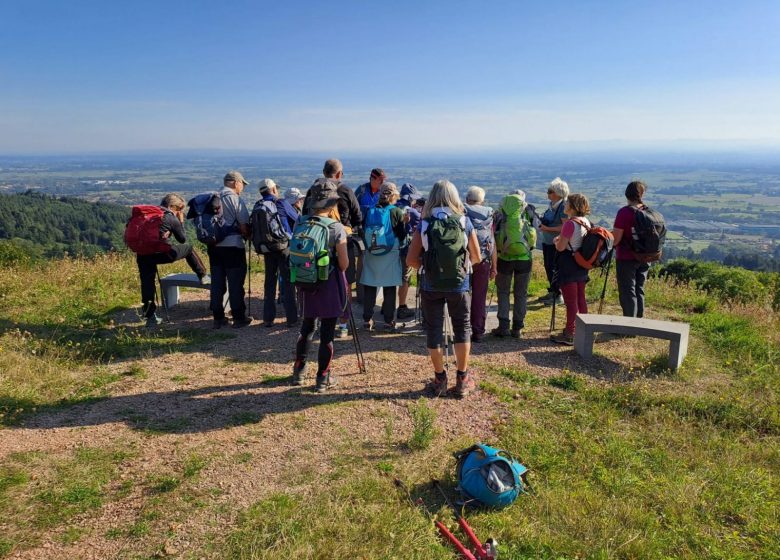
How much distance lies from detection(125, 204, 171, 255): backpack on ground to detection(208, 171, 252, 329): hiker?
0.75m

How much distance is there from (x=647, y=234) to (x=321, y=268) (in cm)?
442

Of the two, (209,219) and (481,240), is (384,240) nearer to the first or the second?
(481,240)

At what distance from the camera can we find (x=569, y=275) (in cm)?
651

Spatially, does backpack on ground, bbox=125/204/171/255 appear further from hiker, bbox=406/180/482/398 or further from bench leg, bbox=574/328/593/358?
bench leg, bbox=574/328/593/358

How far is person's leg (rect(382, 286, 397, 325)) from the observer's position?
7.08 m

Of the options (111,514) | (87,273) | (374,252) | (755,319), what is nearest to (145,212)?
(374,252)

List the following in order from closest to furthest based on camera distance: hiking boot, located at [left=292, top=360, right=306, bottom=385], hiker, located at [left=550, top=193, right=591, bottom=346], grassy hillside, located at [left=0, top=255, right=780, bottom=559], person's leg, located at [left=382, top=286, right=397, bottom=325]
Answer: grassy hillside, located at [left=0, top=255, right=780, bottom=559] < hiking boot, located at [left=292, top=360, right=306, bottom=385] < hiker, located at [left=550, top=193, right=591, bottom=346] < person's leg, located at [left=382, top=286, right=397, bottom=325]

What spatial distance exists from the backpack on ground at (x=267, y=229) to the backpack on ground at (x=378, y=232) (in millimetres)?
1153

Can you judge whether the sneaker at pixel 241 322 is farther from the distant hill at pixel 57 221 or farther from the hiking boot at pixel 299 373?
the distant hill at pixel 57 221

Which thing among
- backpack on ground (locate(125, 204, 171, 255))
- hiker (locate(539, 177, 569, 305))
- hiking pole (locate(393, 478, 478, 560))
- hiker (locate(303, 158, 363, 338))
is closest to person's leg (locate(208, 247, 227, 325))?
backpack on ground (locate(125, 204, 171, 255))

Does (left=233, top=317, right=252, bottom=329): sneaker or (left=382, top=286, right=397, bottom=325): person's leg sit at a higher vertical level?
(left=382, top=286, right=397, bottom=325): person's leg

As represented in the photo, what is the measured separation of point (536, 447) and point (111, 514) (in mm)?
3294

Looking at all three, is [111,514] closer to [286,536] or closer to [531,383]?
[286,536]

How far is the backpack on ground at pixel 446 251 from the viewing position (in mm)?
4586
